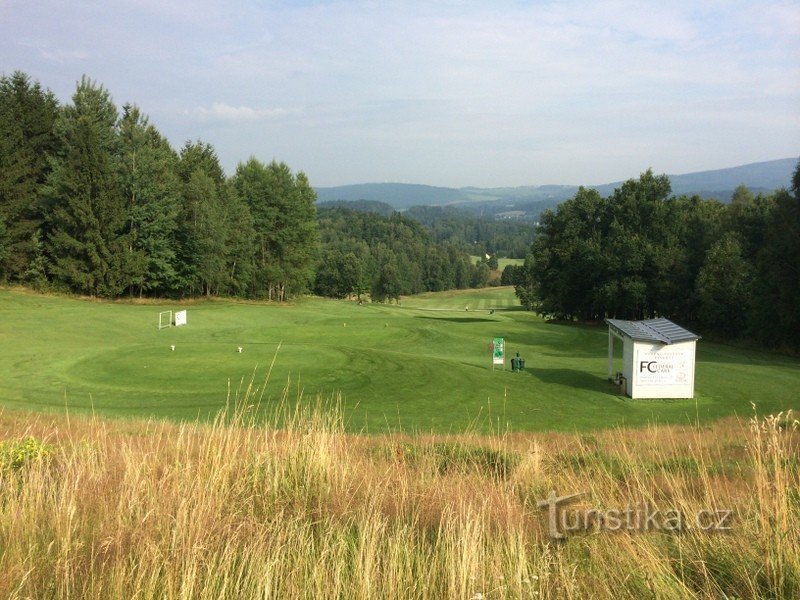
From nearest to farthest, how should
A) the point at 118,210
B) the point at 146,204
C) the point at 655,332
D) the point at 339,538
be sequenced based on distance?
the point at 339,538 < the point at 655,332 < the point at 118,210 < the point at 146,204

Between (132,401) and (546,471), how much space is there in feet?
41.9

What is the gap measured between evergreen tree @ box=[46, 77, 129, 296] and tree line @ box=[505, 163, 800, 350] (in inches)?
1434

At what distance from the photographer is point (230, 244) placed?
5872 cm

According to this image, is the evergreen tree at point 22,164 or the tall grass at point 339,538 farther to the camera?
the evergreen tree at point 22,164

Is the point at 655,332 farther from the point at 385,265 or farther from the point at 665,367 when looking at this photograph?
the point at 385,265

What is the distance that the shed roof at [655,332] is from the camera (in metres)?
19.6

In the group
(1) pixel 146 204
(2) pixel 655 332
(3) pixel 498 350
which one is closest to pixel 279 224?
(1) pixel 146 204

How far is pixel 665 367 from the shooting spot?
19.6 metres

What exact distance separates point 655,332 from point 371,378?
9863mm

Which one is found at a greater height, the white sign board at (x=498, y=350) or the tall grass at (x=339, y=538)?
the tall grass at (x=339, y=538)

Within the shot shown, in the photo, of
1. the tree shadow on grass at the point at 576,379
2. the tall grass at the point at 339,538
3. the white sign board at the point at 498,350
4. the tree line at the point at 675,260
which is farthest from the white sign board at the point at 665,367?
the tree line at the point at 675,260

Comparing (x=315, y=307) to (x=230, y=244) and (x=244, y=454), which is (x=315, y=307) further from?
(x=244, y=454)

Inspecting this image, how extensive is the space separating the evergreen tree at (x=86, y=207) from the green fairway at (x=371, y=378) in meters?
16.9

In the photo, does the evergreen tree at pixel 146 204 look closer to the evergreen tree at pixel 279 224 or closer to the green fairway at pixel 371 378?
the evergreen tree at pixel 279 224
